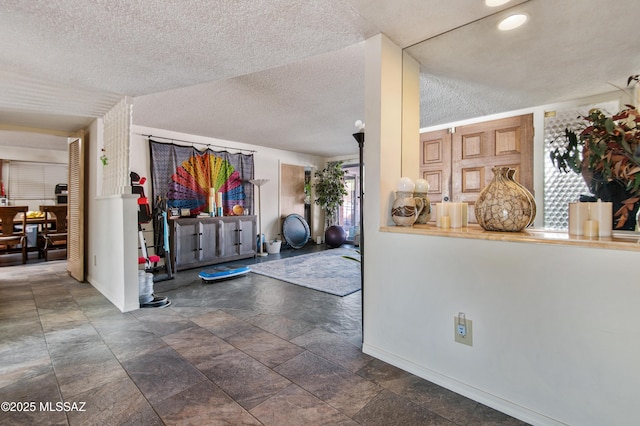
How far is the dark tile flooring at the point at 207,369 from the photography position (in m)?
1.49

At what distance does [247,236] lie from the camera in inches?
224

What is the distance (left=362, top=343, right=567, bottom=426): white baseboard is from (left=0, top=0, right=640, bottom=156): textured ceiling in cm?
172

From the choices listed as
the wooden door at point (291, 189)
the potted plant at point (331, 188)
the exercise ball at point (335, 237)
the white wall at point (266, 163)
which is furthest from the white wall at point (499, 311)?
the potted plant at point (331, 188)

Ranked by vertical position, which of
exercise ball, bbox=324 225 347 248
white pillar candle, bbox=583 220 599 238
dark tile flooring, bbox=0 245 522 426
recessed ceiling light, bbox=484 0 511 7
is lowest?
dark tile flooring, bbox=0 245 522 426

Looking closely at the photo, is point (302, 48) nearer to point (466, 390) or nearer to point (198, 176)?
point (466, 390)

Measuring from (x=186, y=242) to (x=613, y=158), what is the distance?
194 inches

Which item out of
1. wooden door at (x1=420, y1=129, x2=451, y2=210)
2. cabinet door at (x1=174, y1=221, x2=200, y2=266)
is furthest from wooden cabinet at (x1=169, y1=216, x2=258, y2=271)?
wooden door at (x1=420, y1=129, x2=451, y2=210)

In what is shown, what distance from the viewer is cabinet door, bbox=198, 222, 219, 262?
4926 mm

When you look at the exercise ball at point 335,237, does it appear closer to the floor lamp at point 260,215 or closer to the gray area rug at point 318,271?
the gray area rug at point 318,271

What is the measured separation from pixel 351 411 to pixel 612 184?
5.64ft

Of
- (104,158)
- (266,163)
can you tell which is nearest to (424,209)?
(104,158)

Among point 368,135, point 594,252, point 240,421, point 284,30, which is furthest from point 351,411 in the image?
point 284,30

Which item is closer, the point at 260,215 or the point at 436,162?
the point at 436,162

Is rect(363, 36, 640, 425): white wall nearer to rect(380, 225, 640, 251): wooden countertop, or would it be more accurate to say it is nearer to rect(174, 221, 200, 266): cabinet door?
rect(380, 225, 640, 251): wooden countertop
